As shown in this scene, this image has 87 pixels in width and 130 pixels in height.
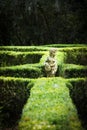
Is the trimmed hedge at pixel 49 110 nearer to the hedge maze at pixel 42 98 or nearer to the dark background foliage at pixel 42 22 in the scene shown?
the hedge maze at pixel 42 98

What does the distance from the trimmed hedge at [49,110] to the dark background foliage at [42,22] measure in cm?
1548

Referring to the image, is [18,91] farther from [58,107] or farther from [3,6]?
[3,6]

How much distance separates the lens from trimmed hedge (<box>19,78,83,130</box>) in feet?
22.4

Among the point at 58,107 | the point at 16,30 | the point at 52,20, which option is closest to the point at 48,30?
the point at 52,20

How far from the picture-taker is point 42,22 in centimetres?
2597

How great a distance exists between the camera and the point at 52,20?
25828 mm

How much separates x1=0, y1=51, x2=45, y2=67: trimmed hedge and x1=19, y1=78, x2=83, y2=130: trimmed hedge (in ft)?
20.5

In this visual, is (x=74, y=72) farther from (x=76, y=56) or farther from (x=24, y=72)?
(x=76, y=56)

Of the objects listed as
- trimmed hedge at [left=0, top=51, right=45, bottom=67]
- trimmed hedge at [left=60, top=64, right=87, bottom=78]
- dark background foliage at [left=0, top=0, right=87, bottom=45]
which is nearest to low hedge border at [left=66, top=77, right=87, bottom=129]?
trimmed hedge at [left=60, top=64, right=87, bottom=78]

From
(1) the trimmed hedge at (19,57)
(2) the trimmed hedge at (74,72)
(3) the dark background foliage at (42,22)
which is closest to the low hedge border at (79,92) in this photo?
(2) the trimmed hedge at (74,72)

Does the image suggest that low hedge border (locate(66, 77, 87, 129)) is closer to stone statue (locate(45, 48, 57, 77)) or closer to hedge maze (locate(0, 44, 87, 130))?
hedge maze (locate(0, 44, 87, 130))

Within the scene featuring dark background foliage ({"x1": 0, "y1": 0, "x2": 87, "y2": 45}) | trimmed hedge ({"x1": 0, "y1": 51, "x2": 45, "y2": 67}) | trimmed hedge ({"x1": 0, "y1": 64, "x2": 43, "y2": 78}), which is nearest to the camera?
trimmed hedge ({"x1": 0, "y1": 64, "x2": 43, "y2": 78})

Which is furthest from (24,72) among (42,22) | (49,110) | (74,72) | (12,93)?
(42,22)

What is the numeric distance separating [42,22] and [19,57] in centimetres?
987
